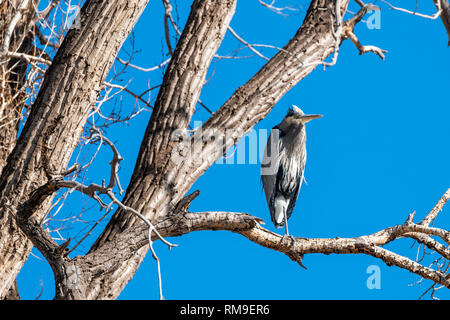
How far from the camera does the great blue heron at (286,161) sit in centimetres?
532

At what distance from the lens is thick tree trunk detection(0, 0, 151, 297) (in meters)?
3.51

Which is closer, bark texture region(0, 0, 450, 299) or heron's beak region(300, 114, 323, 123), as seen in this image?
bark texture region(0, 0, 450, 299)

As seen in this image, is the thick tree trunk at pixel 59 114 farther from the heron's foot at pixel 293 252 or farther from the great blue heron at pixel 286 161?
the great blue heron at pixel 286 161

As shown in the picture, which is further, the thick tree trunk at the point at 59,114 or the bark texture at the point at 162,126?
the thick tree trunk at the point at 59,114

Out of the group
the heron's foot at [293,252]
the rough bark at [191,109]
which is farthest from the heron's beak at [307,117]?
the heron's foot at [293,252]

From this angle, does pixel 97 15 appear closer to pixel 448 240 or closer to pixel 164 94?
pixel 164 94

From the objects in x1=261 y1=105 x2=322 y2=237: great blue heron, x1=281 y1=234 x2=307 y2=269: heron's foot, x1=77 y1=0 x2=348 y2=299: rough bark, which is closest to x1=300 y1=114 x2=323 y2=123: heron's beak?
x1=261 y1=105 x2=322 y2=237: great blue heron

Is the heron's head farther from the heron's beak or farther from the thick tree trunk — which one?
the thick tree trunk

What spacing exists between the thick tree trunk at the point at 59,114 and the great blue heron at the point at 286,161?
215 cm

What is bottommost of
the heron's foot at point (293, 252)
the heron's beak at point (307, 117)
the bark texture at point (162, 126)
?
the heron's foot at point (293, 252)

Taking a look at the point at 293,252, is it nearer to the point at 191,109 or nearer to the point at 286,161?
the point at 191,109

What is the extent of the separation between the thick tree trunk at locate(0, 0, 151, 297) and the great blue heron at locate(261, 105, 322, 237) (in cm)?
215
